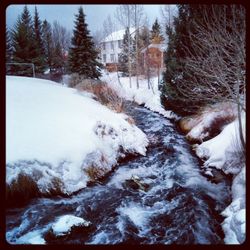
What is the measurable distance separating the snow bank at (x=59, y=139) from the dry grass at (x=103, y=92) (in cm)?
174

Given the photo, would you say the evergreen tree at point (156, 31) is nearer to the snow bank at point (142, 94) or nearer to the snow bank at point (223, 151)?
the snow bank at point (142, 94)

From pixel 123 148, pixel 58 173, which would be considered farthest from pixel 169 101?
pixel 58 173

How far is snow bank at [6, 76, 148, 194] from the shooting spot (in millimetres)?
6145

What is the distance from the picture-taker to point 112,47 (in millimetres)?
Answer: 31219

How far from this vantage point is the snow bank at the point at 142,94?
13594 millimetres

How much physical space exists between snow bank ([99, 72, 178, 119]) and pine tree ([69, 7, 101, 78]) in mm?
1230

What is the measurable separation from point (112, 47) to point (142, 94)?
1403 centimetres

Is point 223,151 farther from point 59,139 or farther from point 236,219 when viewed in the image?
point 59,139

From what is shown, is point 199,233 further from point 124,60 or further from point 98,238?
point 124,60

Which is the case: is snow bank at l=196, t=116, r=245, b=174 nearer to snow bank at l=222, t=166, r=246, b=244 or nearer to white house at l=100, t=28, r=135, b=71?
snow bank at l=222, t=166, r=246, b=244

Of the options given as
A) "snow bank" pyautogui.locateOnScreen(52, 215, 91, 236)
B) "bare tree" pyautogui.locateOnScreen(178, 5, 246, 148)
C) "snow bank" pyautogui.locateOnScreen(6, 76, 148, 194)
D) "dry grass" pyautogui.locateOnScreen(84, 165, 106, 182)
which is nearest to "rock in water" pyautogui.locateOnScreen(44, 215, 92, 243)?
"snow bank" pyautogui.locateOnScreen(52, 215, 91, 236)
